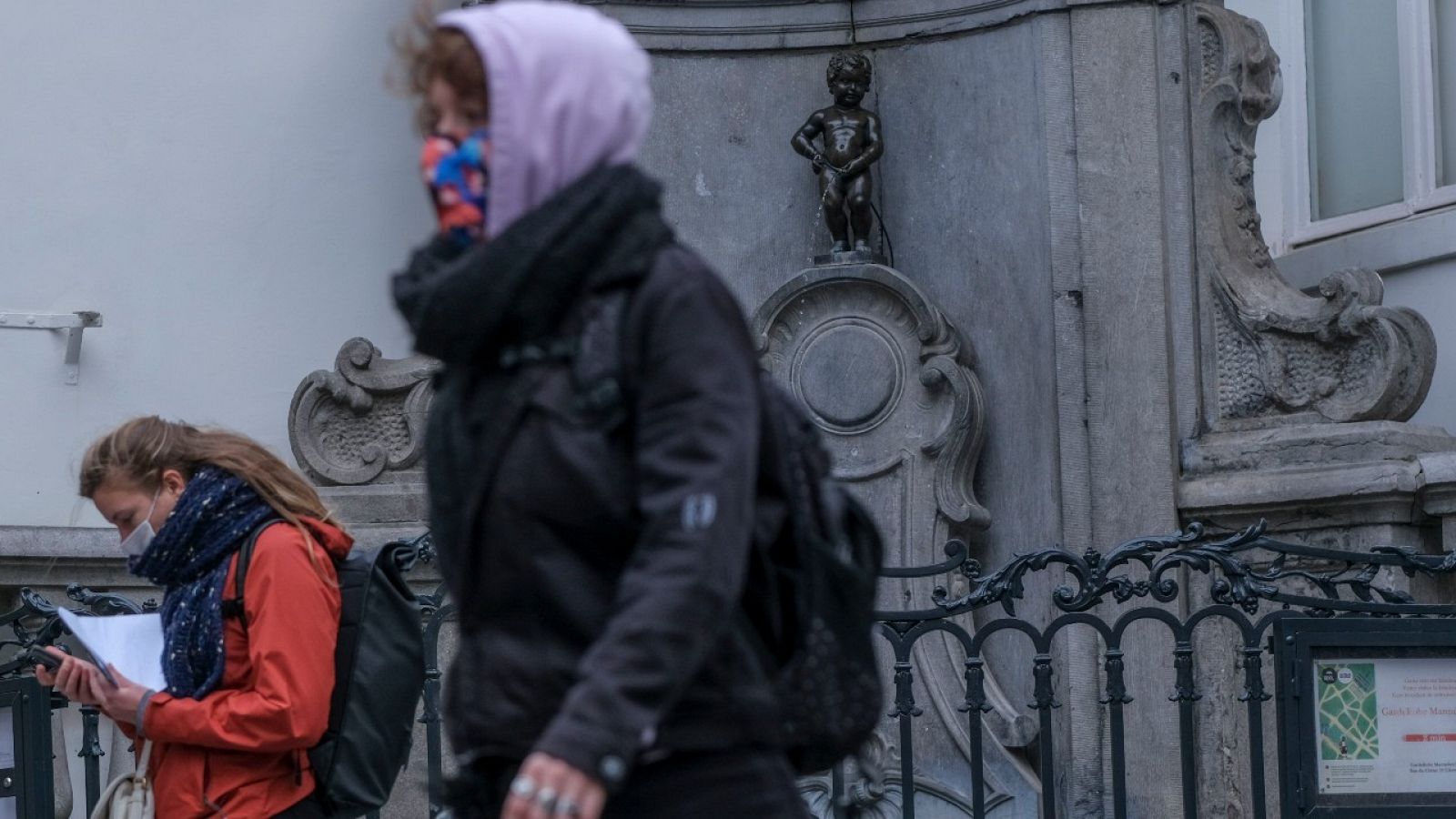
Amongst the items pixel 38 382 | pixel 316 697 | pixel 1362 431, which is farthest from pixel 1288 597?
pixel 38 382

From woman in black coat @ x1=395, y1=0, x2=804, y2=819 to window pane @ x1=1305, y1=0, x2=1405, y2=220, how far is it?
22.4 feet

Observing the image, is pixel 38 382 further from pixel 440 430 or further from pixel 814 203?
pixel 440 430

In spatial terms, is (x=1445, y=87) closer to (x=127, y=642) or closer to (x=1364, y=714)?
(x=1364, y=714)

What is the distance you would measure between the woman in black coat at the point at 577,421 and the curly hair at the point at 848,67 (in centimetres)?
537

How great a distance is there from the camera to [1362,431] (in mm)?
6672

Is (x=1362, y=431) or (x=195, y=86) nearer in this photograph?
(x=1362, y=431)

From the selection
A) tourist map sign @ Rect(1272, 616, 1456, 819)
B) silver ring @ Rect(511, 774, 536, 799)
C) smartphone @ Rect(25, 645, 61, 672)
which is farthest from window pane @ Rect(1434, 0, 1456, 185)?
silver ring @ Rect(511, 774, 536, 799)

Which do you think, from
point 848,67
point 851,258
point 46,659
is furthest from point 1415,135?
point 46,659

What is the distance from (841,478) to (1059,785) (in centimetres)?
115

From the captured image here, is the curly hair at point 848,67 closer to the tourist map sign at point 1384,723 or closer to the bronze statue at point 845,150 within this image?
the bronze statue at point 845,150

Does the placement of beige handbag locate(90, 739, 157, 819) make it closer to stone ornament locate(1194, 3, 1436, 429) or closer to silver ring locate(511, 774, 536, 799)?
silver ring locate(511, 774, 536, 799)

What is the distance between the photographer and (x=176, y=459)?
12.6ft

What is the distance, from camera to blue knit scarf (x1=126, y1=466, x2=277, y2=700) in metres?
3.64

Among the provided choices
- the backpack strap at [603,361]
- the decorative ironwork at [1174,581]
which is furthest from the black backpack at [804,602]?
the decorative ironwork at [1174,581]
